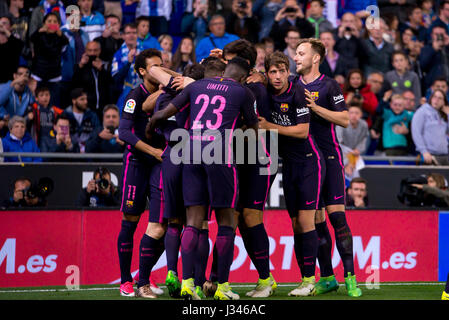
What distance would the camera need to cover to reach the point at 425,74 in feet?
54.4

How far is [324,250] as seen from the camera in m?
8.89

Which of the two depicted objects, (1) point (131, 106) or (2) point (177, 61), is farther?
(2) point (177, 61)

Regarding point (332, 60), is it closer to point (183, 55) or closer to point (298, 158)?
point (183, 55)

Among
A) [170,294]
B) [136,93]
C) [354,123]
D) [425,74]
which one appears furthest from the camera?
[425,74]

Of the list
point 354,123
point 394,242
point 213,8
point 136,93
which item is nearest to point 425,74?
point 354,123

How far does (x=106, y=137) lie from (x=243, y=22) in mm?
4328

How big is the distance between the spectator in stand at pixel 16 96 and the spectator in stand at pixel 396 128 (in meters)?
6.64

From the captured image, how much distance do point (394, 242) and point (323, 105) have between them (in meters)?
3.88

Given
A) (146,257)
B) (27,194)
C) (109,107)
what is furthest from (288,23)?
(146,257)

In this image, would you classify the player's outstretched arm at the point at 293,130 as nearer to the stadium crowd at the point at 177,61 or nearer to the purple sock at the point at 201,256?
the purple sock at the point at 201,256

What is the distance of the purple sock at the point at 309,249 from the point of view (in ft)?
27.2

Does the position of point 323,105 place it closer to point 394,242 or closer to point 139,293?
A: point 139,293

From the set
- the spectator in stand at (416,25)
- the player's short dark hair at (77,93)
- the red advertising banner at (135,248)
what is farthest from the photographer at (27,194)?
the spectator in stand at (416,25)

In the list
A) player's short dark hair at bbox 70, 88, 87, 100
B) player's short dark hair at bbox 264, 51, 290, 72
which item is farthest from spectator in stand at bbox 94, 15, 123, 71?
player's short dark hair at bbox 264, 51, 290, 72
